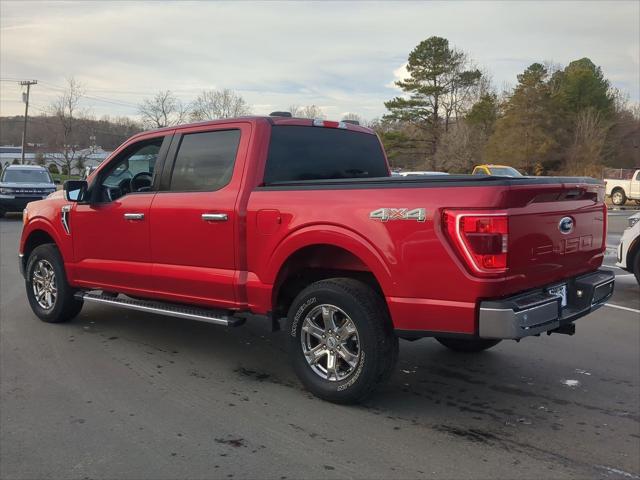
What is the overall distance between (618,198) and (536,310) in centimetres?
3271

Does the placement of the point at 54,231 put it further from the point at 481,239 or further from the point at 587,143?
the point at 587,143

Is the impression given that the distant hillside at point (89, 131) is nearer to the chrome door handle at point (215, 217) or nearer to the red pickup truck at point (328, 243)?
the red pickup truck at point (328, 243)

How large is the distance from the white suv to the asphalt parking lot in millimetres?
2808

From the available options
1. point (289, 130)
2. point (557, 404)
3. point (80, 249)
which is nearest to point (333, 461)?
point (557, 404)

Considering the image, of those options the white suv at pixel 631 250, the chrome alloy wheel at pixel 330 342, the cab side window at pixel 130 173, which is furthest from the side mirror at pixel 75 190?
the white suv at pixel 631 250

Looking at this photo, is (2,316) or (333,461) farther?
(2,316)

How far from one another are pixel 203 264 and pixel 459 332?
7.37 ft

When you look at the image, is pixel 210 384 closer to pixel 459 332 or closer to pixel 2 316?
pixel 459 332

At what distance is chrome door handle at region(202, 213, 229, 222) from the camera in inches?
189

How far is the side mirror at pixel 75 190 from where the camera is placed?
6.02 meters

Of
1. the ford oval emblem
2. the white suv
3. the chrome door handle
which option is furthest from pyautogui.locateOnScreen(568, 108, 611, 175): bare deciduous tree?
the chrome door handle

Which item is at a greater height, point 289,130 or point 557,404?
point 289,130

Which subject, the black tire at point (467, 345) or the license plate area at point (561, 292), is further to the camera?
the black tire at point (467, 345)

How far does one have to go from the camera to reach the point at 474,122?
2506 inches
